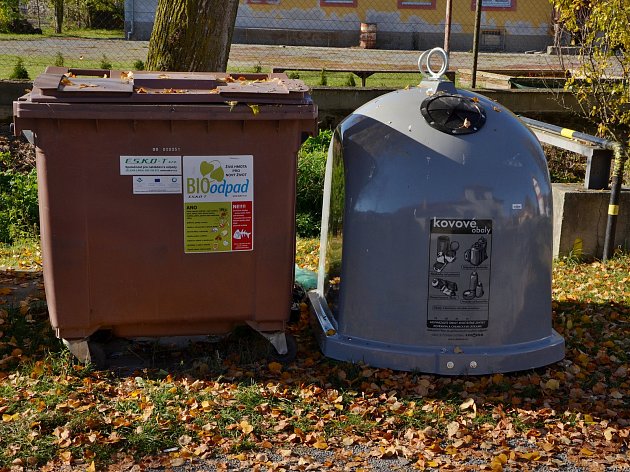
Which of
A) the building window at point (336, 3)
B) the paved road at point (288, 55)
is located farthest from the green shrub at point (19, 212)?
the building window at point (336, 3)

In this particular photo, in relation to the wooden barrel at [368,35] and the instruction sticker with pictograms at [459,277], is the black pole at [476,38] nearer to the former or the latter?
the instruction sticker with pictograms at [459,277]

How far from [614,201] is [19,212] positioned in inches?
206

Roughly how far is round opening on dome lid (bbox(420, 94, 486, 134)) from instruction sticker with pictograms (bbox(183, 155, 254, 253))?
97 centimetres

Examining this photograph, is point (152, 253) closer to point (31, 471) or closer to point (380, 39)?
point (31, 471)

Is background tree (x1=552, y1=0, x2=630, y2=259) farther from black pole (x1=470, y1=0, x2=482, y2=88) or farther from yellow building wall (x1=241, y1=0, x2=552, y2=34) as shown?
yellow building wall (x1=241, y1=0, x2=552, y2=34)

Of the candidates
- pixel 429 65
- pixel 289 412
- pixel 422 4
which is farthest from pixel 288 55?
pixel 289 412

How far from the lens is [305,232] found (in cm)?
840

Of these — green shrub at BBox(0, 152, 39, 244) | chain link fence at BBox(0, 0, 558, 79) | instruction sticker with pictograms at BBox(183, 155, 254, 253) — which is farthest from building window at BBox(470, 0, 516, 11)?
instruction sticker with pictograms at BBox(183, 155, 254, 253)

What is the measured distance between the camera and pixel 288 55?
22.1m

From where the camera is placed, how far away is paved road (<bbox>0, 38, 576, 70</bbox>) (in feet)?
61.9

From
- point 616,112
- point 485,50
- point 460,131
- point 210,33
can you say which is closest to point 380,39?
point 485,50

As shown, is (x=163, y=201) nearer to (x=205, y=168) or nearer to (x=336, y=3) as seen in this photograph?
(x=205, y=168)

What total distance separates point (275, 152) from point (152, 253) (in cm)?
79

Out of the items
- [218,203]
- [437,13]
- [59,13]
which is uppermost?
[437,13]
